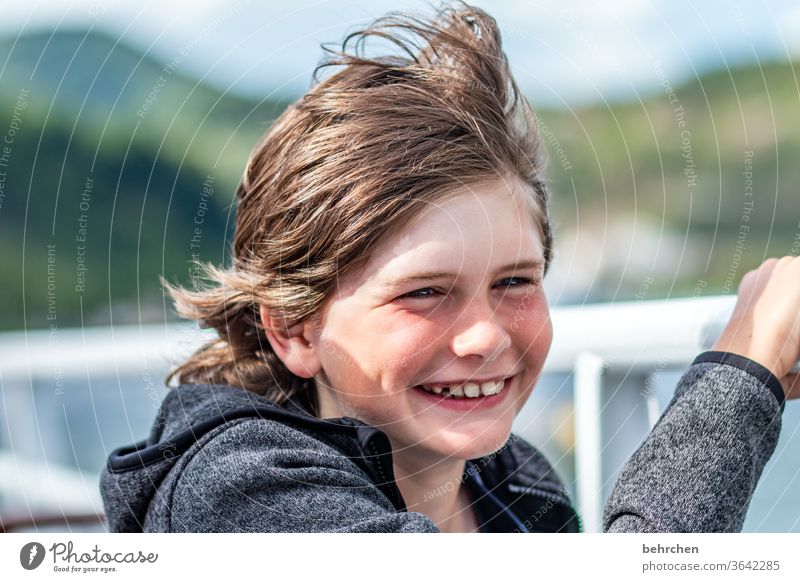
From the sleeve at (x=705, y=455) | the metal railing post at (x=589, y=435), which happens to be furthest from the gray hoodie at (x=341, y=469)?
the metal railing post at (x=589, y=435)

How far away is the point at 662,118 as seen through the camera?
84 cm

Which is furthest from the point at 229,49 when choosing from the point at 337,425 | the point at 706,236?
the point at 706,236

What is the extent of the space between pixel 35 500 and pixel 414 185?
81cm

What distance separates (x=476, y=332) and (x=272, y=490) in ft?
0.64

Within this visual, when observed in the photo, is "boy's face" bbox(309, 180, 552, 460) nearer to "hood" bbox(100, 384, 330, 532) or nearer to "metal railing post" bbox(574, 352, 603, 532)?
"hood" bbox(100, 384, 330, 532)

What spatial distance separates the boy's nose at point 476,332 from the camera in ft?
2.21

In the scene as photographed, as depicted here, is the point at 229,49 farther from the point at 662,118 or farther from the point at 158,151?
the point at 662,118

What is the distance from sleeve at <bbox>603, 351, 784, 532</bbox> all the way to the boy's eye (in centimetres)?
15

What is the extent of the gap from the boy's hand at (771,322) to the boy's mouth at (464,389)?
0.19 meters

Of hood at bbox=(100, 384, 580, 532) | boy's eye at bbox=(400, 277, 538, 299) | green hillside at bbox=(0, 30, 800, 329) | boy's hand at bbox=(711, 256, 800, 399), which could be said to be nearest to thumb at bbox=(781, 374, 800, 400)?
boy's hand at bbox=(711, 256, 800, 399)

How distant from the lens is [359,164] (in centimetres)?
68

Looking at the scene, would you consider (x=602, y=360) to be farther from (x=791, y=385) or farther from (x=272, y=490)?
(x=272, y=490)

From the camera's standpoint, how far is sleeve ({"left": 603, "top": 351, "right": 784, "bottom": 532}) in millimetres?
631
